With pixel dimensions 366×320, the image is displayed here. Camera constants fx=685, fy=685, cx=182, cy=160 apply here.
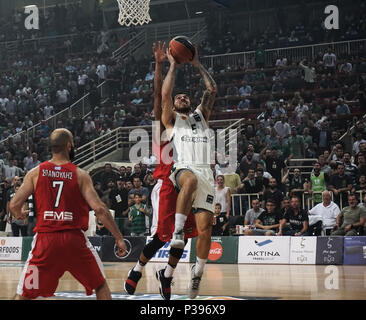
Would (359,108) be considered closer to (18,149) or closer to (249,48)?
(249,48)

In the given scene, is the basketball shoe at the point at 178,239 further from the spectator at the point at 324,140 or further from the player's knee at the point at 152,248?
the spectator at the point at 324,140

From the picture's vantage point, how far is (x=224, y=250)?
15.3 meters

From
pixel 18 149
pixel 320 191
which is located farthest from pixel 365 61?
pixel 18 149

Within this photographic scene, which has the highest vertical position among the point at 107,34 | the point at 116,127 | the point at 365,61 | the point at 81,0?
the point at 81,0

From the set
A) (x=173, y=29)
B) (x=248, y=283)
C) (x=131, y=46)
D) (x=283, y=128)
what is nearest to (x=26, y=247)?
(x=283, y=128)

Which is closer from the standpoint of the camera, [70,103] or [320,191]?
[320,191]

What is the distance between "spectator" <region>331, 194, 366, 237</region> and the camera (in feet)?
46.4

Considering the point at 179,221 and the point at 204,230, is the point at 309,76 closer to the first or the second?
the point at 204,230

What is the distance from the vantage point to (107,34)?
98.3ft

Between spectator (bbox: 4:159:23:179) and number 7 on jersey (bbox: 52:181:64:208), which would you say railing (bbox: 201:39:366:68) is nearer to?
spectator (bbox: 4:159:23:179)

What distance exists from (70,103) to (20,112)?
1.97m

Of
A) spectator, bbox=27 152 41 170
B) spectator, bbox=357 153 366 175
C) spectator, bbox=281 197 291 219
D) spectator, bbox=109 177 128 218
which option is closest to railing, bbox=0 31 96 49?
spectator, bbox=27 152 41 170

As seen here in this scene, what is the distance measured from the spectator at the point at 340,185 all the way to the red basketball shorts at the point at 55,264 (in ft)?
34.5

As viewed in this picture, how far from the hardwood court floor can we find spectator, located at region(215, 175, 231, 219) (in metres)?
1.63
